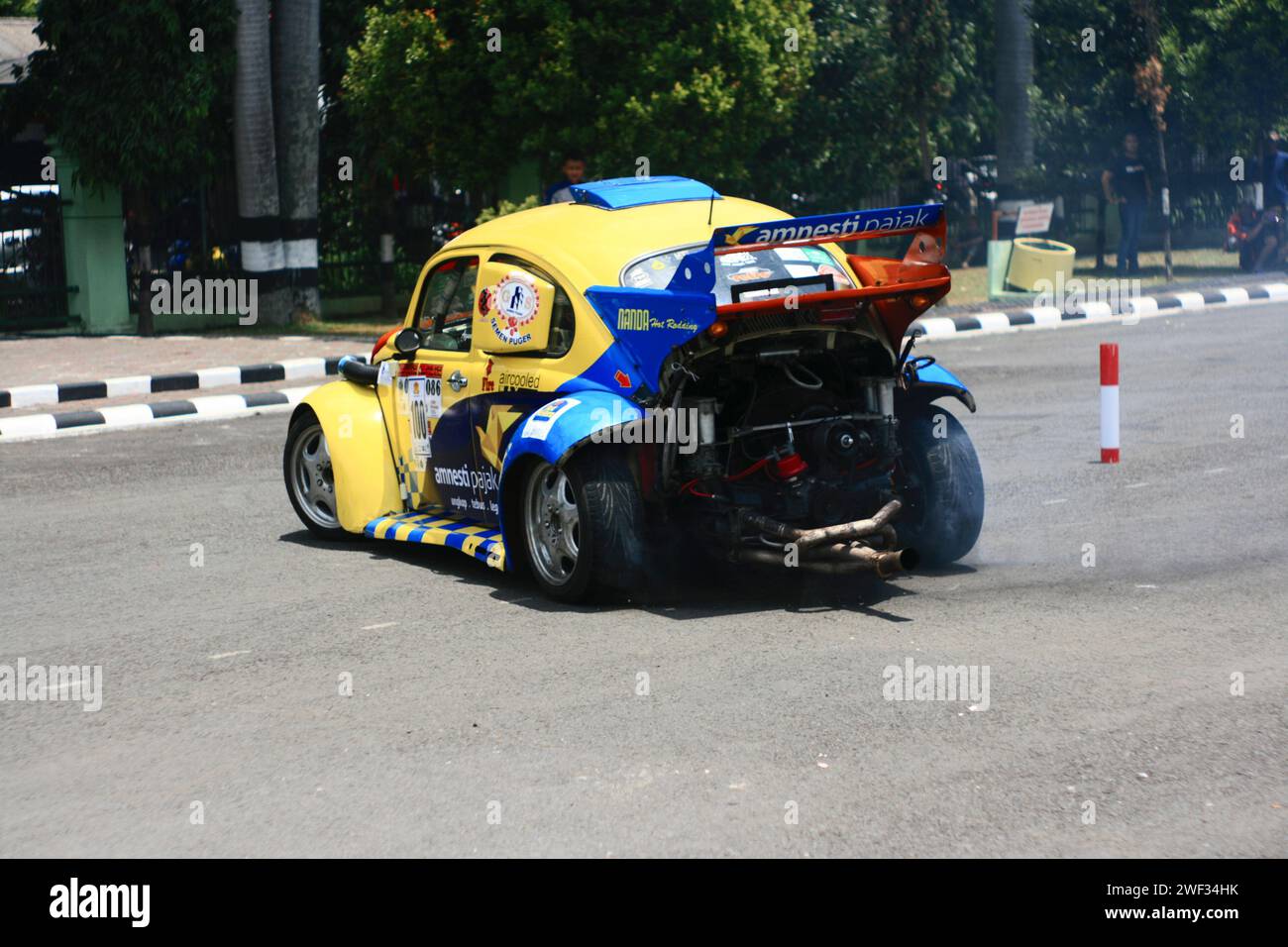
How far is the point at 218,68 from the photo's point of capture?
21.6 m

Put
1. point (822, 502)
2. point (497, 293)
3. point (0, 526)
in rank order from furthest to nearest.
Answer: point (0, 526) → point (497, 293) → point (822, 502)

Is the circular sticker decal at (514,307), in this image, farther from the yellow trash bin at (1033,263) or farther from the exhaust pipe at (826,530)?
the yellow trash bin at (1033,263)

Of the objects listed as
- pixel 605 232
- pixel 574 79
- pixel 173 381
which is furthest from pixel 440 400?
pixel 574 79

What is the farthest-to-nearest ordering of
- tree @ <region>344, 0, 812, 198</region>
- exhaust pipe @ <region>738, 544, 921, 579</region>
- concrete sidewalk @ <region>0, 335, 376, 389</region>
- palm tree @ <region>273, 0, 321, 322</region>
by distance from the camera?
palm tree @ <region>273, 0, 321, 322</region>, tree @ <region>344, 0, 812, 198</region>, concrete sidewalk @ <region>0, 335, 376, 389</region>, exhaust pipe @ <region>738, 544, 921, 579</region>

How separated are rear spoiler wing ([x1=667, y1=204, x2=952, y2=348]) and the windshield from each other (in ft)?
0.50

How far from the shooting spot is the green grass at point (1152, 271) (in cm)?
2555

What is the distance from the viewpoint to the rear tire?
8312 mm

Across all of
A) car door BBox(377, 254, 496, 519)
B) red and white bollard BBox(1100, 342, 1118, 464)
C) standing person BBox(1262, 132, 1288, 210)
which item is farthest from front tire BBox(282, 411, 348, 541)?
standing person BBox(1262, 132, 1288, 210)

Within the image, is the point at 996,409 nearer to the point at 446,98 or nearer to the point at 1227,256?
the point at 446,98

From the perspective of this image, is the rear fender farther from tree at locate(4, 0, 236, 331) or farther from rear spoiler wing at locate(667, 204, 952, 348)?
tree at locate(4, 0, 236, 331)

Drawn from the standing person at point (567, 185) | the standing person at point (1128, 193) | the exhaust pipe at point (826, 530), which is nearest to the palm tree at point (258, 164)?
the standing person at point (567, 185)

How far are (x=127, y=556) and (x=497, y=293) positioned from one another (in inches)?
102

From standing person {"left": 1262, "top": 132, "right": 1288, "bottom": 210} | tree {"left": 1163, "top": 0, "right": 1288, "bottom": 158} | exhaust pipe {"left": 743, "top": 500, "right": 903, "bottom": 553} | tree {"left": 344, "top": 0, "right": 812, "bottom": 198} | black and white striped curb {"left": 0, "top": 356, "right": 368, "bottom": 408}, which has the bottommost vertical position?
exhaust pipe {"left": 743, "top": 500, "right": 903, "bottom": 553}

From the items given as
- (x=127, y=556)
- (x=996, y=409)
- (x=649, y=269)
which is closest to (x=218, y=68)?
(x=996, y=409)
